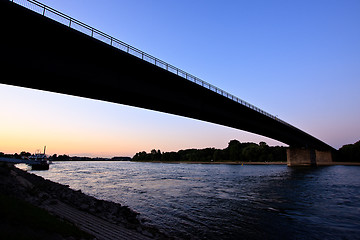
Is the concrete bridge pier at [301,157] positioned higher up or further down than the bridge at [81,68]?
further down

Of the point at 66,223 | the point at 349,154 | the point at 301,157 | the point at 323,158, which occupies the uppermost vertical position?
the point at 349,154

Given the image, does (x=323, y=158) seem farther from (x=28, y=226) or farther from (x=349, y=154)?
(x=28, y=226)

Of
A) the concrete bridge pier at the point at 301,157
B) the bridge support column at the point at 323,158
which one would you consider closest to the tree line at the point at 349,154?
the bridge support column at the point at 323,158

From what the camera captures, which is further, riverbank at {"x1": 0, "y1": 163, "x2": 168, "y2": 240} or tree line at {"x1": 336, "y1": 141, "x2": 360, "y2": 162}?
tree line at {"x1": 336, "y1": 141, "x2": 360, "y2": 162}

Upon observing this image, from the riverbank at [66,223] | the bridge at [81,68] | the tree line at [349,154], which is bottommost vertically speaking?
the riverbank at [66,223]

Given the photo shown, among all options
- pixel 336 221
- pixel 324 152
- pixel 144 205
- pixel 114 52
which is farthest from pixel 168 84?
pixel 324 152

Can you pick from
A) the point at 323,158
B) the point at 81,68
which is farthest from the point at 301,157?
the point at 81,68

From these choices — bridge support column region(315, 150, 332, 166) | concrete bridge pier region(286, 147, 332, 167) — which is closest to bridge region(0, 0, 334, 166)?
concrete bridge pier region(286, 147, 332, 167)

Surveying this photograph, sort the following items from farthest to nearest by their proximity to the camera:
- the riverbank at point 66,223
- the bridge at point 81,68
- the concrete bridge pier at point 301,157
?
the concrete bridge pier at point 301,157 → the bridge at point 81,68 → the riverbank at point 66,223

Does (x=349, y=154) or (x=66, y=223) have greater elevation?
(x=349, y=154)

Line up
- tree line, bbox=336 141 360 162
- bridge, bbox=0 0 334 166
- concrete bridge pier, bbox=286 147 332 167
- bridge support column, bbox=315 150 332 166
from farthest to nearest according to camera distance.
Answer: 1. tree line, bbox=336 141 360 162
2. bridge support column, bbox=315 150 332 166
3. concrete bridge pier, bbox=286 147 332 167
4. bridge, bbox=0 0 334 166

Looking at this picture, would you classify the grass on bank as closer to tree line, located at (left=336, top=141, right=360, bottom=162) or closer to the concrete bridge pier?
the concrete bridge pier

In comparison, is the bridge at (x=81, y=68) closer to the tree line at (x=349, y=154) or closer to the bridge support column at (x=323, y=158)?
the bridge support column at (x=323, y=158)

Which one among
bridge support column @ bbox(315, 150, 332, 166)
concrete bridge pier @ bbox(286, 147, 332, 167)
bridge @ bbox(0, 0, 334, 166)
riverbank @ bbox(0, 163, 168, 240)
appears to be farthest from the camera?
bridge support column @ bbox(315, 150, 332, 166)
